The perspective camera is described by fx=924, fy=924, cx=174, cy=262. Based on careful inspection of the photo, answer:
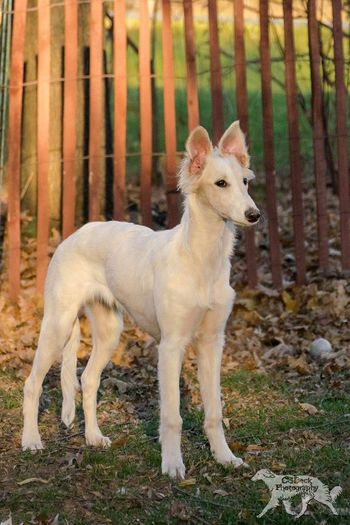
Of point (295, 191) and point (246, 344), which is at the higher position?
point (295, 191)

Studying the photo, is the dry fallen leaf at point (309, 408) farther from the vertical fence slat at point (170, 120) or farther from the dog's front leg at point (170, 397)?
the vertical fence slat at point (170, 120)

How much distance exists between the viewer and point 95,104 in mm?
9281

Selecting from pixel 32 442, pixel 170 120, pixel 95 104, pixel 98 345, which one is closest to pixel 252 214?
pixel 98 345

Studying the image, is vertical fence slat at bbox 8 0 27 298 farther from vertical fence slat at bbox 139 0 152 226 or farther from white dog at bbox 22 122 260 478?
white dog at bbox 22 122 260 478

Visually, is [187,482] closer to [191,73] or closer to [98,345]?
[98,345]

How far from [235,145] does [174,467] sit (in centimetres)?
186

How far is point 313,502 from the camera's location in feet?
14.8

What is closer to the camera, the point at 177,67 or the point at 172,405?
the point at 172,405

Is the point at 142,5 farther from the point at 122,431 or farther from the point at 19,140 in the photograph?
the point at 122,431

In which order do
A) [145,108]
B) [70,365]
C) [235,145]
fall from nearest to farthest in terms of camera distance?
[235,145] → [70,365] → [145,108]

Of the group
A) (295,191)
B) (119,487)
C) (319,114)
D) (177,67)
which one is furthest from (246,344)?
(177,67)

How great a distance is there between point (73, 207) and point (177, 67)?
28.9 feet

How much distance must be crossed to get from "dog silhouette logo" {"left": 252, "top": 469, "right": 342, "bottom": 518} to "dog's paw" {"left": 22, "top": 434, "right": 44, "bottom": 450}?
1472 mm

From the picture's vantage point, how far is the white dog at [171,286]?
206 inches
